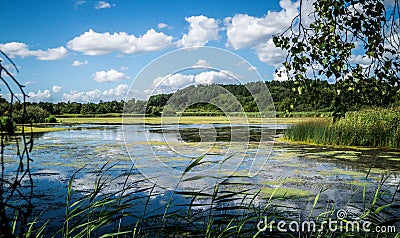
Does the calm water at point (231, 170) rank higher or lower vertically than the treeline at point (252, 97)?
lower

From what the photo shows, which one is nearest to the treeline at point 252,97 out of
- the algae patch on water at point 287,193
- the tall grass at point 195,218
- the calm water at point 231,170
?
the tall grass at point 195,218

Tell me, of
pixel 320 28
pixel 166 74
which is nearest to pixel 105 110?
pixel 166 74

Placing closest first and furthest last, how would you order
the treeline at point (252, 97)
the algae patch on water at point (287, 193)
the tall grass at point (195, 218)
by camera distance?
the tall grass at point (195, 218)
the treeline at point (252, 97)
the algae patch on water at point (287, 193)

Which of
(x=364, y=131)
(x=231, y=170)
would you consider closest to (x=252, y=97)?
Answer: (x=364, y=131)

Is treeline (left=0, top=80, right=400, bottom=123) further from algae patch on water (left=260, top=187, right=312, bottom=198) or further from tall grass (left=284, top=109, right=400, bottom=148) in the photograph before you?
algae patch on water (left=260, top=187, right=312, bottom=198)

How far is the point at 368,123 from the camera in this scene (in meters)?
9.30

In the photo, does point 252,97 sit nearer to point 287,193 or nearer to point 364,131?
point 364,131

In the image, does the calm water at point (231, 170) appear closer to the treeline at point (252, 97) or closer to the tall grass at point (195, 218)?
the tall grass at point (195, 218)

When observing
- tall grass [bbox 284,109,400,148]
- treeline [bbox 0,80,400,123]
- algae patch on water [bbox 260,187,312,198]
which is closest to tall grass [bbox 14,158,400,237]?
algae patch on water [bbox 260,187,312,198]

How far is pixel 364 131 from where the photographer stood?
9.25m

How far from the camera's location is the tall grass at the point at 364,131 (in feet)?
29.2

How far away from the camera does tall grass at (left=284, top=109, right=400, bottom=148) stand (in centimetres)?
891

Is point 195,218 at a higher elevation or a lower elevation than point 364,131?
lower

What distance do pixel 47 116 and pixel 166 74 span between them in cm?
1968
